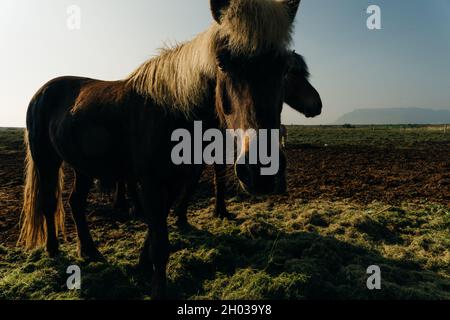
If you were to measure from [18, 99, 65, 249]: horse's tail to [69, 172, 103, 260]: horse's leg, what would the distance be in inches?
14.7

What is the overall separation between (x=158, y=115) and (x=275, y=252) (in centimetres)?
230

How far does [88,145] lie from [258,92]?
2338 mm

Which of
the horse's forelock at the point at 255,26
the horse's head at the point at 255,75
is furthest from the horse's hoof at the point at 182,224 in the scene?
the horse's forelock at the point at 255,26

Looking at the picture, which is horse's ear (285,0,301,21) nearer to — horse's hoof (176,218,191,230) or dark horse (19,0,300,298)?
dark horse (19,0,300,298)

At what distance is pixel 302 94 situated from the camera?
6.25 meters

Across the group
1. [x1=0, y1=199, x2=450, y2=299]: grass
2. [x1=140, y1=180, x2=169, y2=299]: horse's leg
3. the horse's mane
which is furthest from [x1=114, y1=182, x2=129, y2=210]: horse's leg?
[x1=140, y1=180, x2=169, y2=299]: horse's leg

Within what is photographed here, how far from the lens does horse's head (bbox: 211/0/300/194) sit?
208 centimetres

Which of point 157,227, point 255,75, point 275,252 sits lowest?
point 275,252

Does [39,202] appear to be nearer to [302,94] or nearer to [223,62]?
[223,62]

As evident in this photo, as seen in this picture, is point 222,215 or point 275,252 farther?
point 222,215

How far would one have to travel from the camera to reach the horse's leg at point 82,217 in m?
4.31

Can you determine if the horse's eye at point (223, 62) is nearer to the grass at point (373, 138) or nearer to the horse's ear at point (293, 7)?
the horse's ear at point (293, 7)

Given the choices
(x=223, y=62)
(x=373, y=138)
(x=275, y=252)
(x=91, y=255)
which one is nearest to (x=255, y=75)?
(x=223, y=62)
